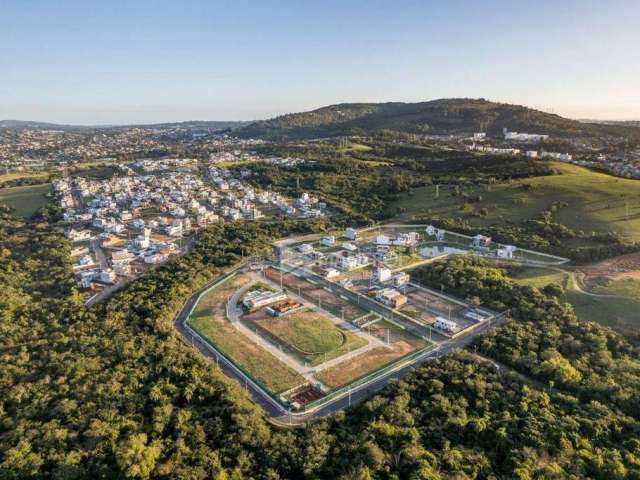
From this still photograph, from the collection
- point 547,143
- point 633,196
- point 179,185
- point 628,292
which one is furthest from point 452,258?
point 547,143

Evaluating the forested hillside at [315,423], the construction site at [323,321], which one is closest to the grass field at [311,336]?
the construction site at [323,321]

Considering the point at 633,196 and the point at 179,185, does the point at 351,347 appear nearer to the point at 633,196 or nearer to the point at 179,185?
the point at 633,196

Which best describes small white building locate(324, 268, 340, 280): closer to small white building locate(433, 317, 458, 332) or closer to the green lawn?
small white building locate(433, 317, 458, 332)

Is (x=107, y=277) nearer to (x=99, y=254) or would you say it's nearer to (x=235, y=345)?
(x=99, y=254)

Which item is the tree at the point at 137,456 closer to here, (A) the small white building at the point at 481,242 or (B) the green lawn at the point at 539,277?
(B) the green lawn at the point at 539,277

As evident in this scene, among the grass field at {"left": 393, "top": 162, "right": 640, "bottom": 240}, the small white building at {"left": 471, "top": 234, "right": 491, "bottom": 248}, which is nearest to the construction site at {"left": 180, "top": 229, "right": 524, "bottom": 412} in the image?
the small white building at {"left": 471, "top": 234, "right": 491, "bottom": 248}

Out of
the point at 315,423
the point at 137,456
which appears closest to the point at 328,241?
the point at 315,423

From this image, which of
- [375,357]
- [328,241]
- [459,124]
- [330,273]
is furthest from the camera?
[459,124]
